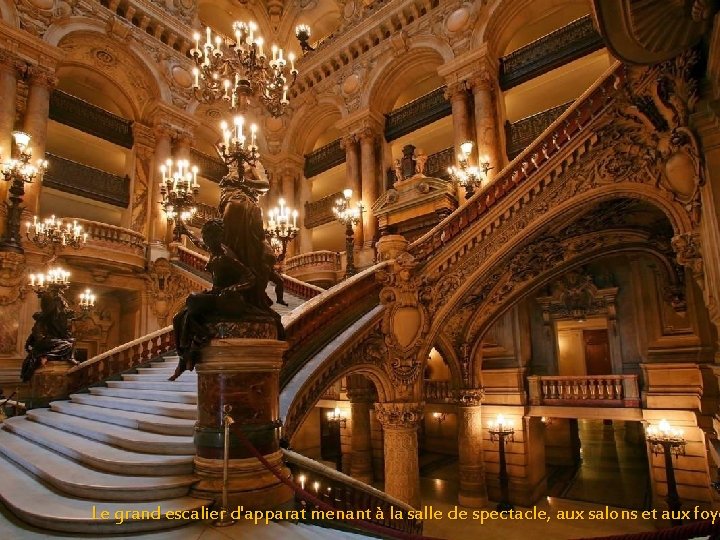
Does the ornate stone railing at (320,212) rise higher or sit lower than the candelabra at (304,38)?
lower

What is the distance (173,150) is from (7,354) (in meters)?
8.62

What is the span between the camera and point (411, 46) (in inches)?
584

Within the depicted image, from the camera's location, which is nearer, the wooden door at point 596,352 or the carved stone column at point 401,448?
the carved stone column at point 401,448

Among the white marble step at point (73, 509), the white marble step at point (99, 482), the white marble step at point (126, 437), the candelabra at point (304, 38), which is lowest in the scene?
the white marble step at point (73, 509)

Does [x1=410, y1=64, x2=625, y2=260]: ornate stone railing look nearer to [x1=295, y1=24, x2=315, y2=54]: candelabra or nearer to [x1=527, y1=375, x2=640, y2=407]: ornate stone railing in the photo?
[x1=527, y1=375, x2=640, y2=407]: ornate stone railing

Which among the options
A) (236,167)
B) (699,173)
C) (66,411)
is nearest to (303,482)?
(236,167)

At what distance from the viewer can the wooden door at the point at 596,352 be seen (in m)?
15.3

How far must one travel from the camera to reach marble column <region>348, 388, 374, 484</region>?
12.3 m

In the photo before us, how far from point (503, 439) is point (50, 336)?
34.3ft

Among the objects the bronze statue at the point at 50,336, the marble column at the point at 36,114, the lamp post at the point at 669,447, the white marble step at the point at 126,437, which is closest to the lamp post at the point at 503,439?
the lamp post at the point at 669,447

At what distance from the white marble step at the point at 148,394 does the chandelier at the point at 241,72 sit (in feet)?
12.3

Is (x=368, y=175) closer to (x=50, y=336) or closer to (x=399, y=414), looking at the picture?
(x=399, y=414)

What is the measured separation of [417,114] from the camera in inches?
604

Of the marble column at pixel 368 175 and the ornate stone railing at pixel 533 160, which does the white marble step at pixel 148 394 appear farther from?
the marble column at pixel 368 175
